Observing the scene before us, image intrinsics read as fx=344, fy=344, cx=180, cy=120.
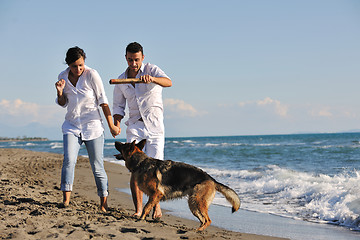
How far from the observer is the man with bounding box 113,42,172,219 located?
4.49 meters

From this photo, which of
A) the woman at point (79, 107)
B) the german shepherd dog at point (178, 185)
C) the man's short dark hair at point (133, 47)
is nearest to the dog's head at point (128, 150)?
the german shepherd dog at point (178, 185)

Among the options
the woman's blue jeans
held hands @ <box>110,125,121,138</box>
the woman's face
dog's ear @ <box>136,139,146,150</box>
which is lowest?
the woman's blue jeans

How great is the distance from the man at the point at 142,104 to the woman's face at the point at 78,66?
0.52m

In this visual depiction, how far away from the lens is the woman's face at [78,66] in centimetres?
443

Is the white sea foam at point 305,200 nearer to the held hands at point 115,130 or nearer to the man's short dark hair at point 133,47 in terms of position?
the held hands at point 115,130

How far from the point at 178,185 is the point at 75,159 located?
1515 mm

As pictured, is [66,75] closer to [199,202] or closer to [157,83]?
[157,83]

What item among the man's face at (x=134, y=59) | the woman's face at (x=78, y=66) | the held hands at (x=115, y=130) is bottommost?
the held hands at (x=115, y=130)

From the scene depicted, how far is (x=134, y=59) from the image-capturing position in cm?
445

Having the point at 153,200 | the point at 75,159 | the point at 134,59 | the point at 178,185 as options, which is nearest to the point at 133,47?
the point at 134,59

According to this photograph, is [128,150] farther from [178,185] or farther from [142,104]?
[178,185]

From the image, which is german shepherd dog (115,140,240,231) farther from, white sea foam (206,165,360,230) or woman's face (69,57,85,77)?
white sea foam (206,165,360,230)

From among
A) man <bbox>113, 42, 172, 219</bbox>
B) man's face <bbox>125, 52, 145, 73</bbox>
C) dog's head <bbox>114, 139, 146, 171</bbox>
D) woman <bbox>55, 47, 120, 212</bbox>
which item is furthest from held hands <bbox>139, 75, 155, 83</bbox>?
dog's head <bbox>114, 139, 146, 171</bbox>

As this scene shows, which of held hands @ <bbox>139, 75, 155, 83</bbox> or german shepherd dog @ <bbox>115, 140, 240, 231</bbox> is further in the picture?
held hands @ <bbox>139, 75, 155, 83</bbox>
